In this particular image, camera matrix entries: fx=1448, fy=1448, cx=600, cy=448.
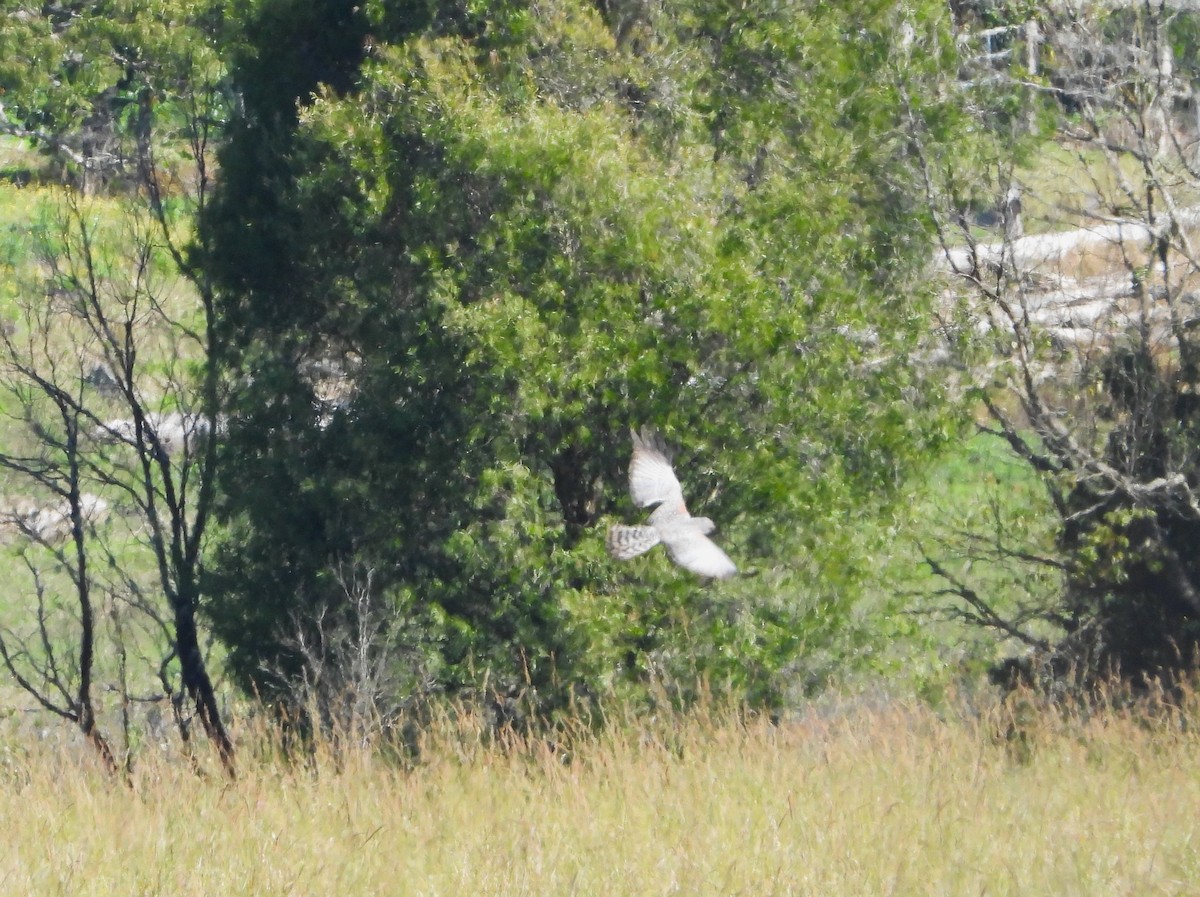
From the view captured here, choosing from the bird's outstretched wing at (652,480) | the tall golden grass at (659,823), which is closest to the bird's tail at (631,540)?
the bird's outstretched wing at (652,480)

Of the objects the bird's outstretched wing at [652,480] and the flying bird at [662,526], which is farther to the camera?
the bird's outstretched wing at [652,480]

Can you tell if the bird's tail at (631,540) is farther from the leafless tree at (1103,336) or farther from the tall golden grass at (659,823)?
the leafless tree at (1103,336)

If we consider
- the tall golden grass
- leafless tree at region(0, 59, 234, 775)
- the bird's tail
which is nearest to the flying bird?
the bird's tail

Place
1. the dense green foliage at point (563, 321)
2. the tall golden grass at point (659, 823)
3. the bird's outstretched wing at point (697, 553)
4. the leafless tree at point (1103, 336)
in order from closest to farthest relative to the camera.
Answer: the tall golden grass at point (659, 823)
the bird's outstretched wing at point (697, 553)
the dense green foliage at point (563, 321)
the leafless tree at point (1103, 336)

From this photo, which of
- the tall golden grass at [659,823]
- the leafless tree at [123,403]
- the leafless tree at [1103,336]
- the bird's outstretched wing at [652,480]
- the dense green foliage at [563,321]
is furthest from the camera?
the leafless tree at [123,403]

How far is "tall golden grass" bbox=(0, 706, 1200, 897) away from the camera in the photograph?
467cm

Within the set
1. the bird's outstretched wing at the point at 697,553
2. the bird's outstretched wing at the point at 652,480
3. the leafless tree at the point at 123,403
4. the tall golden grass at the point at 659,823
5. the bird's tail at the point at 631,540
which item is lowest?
the tall golden grass at the point at 659,823

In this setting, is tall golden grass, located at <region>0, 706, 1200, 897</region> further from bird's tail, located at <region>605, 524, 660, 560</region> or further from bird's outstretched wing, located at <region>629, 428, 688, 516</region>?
bird's outstretched wing, located at <region>629, 428, 688, 516</region>

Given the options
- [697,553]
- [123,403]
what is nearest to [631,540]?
[697,553]

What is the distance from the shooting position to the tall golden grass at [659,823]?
4.67m

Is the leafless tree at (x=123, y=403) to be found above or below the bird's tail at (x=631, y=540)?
above

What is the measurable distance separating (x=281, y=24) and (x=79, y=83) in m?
8.31

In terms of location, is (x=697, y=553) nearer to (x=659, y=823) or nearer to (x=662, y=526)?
(x=662, y=526)

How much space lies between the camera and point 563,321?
844cm
